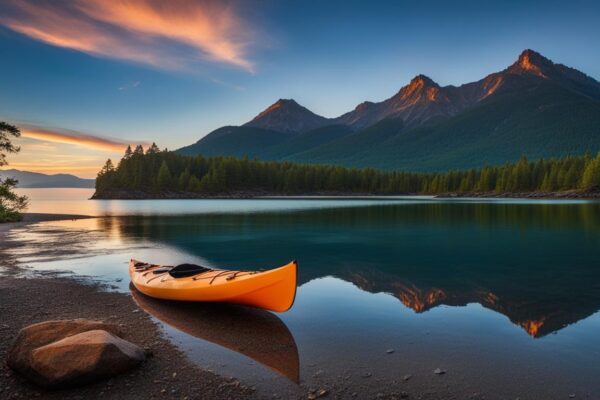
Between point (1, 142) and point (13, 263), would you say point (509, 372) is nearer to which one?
point (13, 263)

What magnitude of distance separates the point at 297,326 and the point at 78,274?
1254cm

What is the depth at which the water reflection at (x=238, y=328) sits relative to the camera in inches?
374

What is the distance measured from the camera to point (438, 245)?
99.6ft

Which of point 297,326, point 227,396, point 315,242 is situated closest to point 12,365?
point 227,396

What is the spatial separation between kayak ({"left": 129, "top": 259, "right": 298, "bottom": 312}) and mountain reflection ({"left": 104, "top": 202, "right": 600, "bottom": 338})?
17.4 ft

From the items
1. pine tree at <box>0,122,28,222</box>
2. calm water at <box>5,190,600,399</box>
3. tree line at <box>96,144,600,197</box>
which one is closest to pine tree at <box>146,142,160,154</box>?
tree line at <box>96,144,600,197</box>

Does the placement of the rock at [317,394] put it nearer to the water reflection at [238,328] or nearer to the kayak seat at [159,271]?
the water reflection at [238,328]

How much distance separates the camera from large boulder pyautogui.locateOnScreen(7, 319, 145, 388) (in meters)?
7.62

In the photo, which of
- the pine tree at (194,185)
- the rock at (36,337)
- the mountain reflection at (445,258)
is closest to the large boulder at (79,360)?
the rock at (36,337)

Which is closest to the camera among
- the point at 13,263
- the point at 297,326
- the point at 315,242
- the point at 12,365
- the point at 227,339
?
the point at 12,365

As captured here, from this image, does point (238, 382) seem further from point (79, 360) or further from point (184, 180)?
point (184, 180)

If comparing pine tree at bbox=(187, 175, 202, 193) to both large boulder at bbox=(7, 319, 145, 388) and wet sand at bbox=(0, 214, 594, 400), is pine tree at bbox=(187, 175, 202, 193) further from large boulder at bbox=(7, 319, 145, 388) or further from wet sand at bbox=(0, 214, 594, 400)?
large boulder at bbox=(7, 319, 145, 388)

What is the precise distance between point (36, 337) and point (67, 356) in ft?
4.24

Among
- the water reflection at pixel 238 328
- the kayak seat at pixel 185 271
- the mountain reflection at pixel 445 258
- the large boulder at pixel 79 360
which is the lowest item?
the mountain reflection at pixel 445 258
